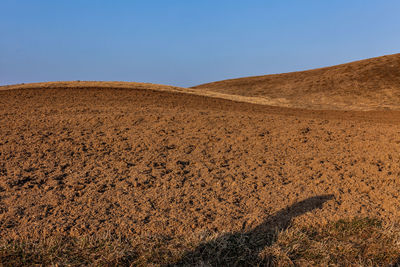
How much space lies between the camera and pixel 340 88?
Answer: 66.7 feet

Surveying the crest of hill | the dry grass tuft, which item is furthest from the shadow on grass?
the crest of hill

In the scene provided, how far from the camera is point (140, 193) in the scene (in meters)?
3.82

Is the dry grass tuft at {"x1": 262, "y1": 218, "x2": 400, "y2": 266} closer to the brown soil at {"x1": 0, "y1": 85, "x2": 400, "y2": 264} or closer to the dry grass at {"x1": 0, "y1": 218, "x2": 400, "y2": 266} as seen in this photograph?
the dry grass at {"x1": 0, "y1": 218, "x2": 400, "y2": 266}

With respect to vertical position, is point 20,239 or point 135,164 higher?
point 135,164

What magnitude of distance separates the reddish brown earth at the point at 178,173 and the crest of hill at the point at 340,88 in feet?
30.6

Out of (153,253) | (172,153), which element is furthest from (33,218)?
(172,153)

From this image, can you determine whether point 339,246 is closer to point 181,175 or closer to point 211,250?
point 211,250

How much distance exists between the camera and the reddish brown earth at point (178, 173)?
3.35m

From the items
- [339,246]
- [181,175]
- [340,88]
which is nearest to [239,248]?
[339,246]

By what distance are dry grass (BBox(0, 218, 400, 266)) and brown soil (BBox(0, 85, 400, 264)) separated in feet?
0.52

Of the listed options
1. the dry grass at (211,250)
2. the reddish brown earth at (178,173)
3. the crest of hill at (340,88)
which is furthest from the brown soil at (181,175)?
the crest of hill at (340,88)

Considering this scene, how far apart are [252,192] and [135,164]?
179 centimetres

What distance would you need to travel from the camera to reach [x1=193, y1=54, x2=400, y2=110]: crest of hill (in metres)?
16.6

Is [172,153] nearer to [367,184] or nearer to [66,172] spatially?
[66,172]
